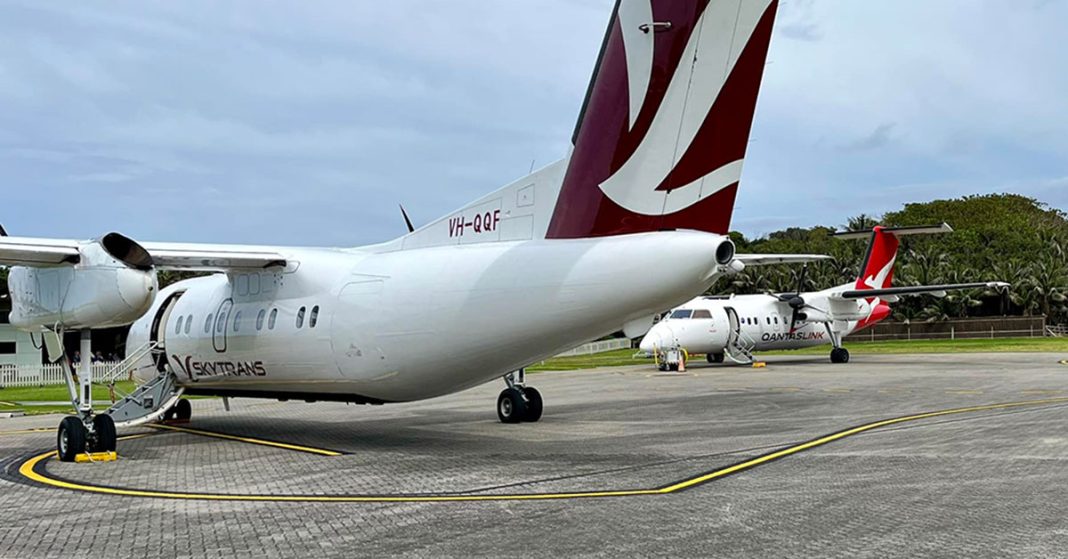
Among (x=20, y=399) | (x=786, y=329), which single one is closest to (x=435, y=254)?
(x=20, y=399)

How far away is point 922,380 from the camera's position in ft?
77.3

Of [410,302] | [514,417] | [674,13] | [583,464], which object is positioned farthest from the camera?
[514,417]

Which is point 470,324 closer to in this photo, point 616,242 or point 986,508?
point 616,242

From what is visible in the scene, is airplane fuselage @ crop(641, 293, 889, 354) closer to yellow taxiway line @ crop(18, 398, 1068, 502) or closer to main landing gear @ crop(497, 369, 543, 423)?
main landing gear @ crop(497, 369, 543, 423)

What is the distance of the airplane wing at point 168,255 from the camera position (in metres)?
11.8

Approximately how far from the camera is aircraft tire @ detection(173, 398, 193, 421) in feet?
56.7

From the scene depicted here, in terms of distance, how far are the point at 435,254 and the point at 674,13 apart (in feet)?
13.2

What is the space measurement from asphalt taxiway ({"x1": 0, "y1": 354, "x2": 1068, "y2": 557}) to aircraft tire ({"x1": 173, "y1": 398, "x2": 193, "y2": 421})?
1.00 feet

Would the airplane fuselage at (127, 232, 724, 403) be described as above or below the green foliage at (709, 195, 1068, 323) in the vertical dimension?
below

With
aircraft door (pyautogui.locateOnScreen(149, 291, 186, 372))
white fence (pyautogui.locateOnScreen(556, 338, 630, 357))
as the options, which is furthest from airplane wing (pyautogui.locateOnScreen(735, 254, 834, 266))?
white fence (pyautogui.locateOnScreen(556, 338, 630, 357))

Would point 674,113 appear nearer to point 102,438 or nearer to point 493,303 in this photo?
point 493,303

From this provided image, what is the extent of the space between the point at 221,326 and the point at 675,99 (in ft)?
27.0

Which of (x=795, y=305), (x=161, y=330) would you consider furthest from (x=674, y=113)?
(x=795, y=305)

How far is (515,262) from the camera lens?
34.1 feet
